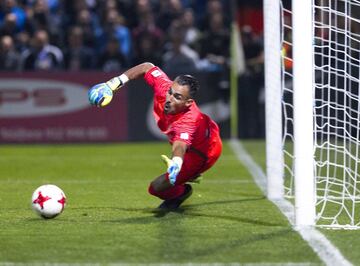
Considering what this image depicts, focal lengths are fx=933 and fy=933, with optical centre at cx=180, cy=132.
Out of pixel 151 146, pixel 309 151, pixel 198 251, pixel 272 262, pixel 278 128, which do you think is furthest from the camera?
pixel 151 146

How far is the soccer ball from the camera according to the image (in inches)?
323

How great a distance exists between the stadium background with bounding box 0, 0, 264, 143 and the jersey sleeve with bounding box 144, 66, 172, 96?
26.2 feet

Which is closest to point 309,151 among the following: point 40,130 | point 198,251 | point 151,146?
point 198,251

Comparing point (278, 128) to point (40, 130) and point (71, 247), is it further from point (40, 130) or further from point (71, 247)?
point (40, 130)

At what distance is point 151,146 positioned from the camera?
55.6 feet

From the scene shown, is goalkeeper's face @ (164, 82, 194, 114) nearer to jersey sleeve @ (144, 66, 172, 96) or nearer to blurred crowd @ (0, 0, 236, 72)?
jersey sleeve @ (144, 66, 172, 96)

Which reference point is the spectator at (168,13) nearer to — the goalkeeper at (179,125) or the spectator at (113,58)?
the spectator at (113,58)

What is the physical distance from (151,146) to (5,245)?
32.7ft

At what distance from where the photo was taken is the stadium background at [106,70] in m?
17.4

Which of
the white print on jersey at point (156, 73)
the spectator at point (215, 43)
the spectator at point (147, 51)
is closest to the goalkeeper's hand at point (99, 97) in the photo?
the white print on jersey at point (156, 73)

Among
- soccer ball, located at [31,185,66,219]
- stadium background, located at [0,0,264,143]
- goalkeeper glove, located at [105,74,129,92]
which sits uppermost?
stadium background, located at [0,0,264,143]

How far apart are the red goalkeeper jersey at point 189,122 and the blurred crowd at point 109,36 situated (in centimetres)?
808

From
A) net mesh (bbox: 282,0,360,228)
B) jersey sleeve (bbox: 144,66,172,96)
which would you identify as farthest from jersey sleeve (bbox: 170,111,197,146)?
net mesh (bbox: 282,0,360,228)

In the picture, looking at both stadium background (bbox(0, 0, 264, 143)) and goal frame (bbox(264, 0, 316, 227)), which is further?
stadium background (bbox(0, 0, 264, 143))
